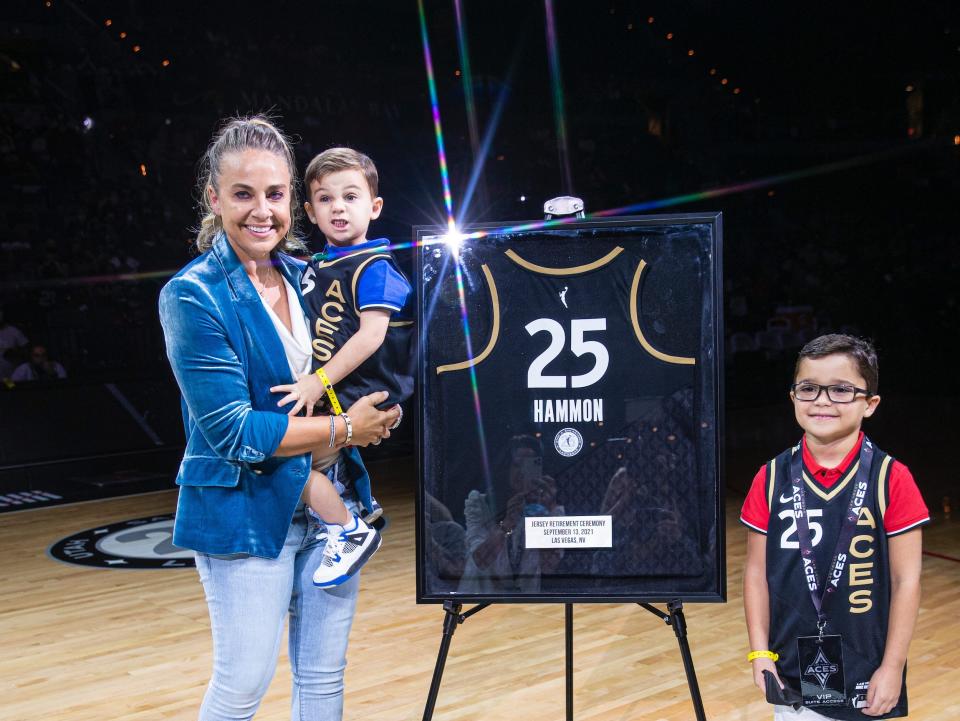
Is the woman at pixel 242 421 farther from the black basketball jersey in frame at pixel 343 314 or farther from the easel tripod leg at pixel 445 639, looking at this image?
the easel tripod leg at pixel 445 639

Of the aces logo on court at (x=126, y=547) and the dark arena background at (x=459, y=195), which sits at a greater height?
the dark arena background at (x=459, y=195)

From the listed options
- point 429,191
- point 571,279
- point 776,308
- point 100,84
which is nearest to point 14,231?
point 100,84

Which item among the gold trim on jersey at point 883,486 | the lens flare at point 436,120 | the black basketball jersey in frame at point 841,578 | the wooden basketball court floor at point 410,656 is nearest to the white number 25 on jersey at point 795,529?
the black basketball jersey in frame at point 841,578

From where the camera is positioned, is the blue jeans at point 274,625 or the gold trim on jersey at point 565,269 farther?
the gold trim on jersey at point 565,269

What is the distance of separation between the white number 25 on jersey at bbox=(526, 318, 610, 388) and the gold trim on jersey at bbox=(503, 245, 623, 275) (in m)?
0.11

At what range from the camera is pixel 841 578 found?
193cm

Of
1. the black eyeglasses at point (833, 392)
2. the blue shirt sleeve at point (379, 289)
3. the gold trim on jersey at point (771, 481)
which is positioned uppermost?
the blue shirt sleeve at point (379, 289)

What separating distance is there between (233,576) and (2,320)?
883cm

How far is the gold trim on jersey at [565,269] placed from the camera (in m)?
2.18

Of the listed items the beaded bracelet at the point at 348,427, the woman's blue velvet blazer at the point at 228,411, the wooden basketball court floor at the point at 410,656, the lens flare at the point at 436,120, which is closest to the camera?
the woman's blue velvet blazer at the point at 228,411

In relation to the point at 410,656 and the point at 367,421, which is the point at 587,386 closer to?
the point at 367,421

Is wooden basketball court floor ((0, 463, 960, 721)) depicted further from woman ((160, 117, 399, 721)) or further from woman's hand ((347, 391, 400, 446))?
woman's hand ((347, 391, 400, 446))

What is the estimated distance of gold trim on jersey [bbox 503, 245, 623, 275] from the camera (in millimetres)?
2184

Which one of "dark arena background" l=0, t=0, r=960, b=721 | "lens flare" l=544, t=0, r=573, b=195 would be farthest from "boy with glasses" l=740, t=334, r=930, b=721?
"lens flare" l=544, t=0, r=573, b=195
